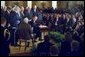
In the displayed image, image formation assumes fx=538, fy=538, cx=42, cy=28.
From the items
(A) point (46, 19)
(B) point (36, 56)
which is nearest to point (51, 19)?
(A) point (46, 19)

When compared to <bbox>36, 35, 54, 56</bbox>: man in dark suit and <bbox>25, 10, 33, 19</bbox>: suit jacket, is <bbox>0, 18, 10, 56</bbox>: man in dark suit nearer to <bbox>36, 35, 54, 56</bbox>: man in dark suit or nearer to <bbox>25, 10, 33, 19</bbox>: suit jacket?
<bbox>25, 10, 33, 19</bbox>: suit jacket

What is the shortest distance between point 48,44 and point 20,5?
43.3 inches

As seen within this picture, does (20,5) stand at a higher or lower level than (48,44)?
higher

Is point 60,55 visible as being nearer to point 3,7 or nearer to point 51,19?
point 51,19

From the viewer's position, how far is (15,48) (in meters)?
12.3

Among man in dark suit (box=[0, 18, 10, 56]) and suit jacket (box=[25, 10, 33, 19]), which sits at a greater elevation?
suit jacket (box=[25, 10, 33, 19])

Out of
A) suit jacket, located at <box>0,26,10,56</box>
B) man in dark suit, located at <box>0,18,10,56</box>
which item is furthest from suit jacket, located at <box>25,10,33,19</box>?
suit jacket, located at <box>0,26,10,56</box>

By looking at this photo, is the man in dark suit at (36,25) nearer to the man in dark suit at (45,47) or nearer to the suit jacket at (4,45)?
the man in dark suit at (45,47)

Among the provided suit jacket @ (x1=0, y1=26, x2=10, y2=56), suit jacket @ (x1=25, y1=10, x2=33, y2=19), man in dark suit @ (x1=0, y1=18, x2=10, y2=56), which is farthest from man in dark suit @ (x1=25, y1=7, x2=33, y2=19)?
suit jacket @ (x1=0, y1=26, x2=10, y2=56)

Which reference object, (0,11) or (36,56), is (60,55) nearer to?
(36,56)

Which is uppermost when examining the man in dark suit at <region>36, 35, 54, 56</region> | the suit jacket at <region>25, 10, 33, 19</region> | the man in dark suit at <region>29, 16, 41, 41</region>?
the suit jacket at <region>25, 10, 33, 19</region>

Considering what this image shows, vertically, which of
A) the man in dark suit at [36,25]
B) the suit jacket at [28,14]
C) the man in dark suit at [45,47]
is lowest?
the man in dark suit at [45,47]

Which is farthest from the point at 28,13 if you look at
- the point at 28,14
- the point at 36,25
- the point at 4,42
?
the point at 4,42

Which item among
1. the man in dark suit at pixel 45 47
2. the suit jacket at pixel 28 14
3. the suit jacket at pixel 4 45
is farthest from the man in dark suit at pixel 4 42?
the man in dark suit at pixel 45 47
